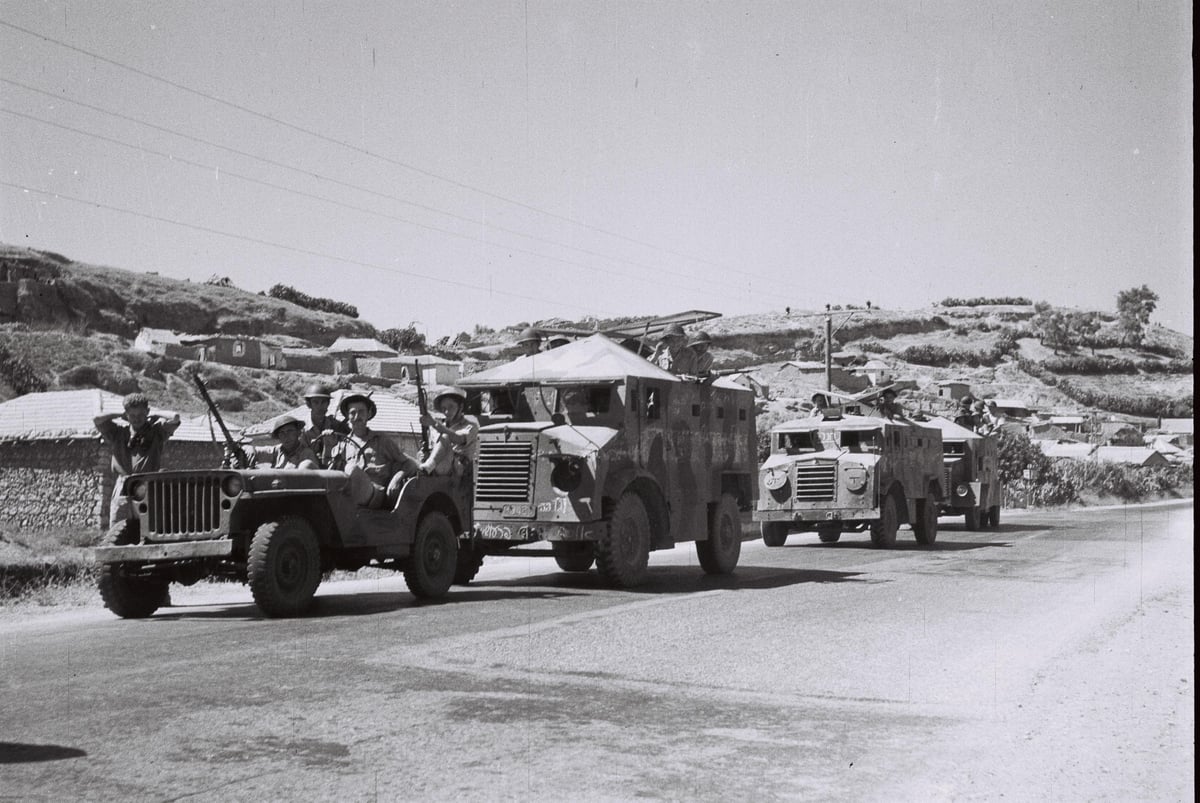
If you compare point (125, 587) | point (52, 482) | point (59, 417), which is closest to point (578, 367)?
point (125, 587)

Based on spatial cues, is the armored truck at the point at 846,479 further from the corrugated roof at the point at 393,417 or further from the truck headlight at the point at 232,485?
the truck headlight at the point at 232,485

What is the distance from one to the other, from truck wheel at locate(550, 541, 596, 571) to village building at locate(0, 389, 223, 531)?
11580 mm

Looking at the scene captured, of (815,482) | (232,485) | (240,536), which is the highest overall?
(232,485)

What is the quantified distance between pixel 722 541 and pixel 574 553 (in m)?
2.42

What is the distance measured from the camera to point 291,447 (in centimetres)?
1176

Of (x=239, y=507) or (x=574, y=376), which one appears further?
(x=574, y=376)

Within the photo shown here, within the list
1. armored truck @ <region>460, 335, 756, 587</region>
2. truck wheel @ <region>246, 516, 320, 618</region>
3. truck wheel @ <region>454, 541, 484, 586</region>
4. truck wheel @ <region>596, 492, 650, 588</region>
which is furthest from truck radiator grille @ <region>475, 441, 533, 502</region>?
truck wheel @ <region>246, 516, 320, 618</region>

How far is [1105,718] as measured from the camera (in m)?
7.18

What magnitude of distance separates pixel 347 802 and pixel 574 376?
9.90 metres

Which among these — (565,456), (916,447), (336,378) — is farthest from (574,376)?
(336,378)

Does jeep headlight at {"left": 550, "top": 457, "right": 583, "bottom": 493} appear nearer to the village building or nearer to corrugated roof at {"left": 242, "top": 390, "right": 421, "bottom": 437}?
the village building

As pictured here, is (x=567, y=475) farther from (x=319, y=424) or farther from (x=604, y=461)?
(x=319, y=424)

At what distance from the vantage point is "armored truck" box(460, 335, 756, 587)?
1377 cm

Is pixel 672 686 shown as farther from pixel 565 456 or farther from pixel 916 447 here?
pixel 916 447
